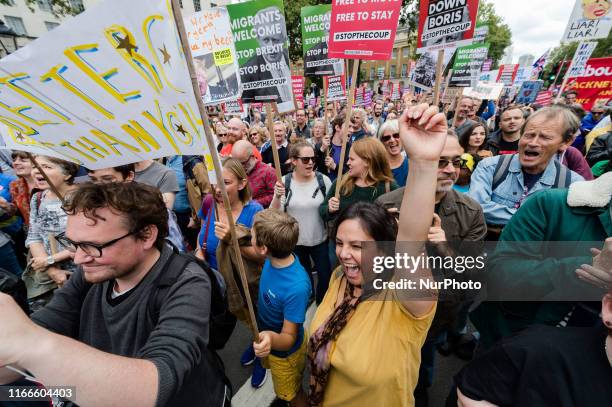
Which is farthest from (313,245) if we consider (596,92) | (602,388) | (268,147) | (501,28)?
(501,28)

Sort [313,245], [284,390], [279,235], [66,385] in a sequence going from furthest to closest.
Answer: [313,245] < [284,390] < [279,235] < [66,385]

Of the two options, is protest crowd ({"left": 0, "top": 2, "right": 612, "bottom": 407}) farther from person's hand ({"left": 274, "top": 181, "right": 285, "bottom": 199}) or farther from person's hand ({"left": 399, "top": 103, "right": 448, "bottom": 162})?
person's hand ({"left": 274, "top": 181, "right": 285, "bottom": 199})

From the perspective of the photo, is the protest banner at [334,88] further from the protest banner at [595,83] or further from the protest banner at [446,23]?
the protest banner at [595,83]

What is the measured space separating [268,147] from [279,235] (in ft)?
14.2

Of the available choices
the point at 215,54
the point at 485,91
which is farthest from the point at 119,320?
the point at 485,91

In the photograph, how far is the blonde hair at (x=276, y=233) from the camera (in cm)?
193

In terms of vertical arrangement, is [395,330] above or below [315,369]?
above

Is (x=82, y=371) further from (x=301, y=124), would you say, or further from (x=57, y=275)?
(x=301, y=124)

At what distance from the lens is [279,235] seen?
192cm

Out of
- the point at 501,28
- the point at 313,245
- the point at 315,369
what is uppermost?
the point at 501,28

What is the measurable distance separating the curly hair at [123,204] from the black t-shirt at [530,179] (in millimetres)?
2891

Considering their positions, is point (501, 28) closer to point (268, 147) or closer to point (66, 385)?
point (268, 147)

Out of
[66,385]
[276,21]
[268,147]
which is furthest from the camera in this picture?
[268,147]

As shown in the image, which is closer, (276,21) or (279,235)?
(279,235)
